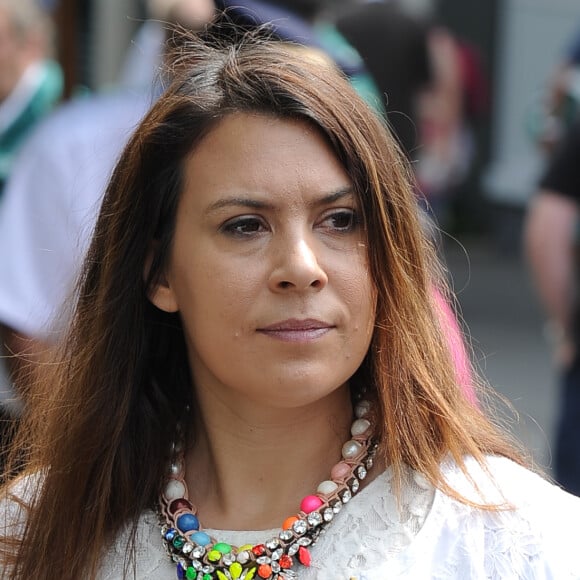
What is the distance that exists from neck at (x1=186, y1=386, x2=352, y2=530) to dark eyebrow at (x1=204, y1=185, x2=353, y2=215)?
0.37 meters

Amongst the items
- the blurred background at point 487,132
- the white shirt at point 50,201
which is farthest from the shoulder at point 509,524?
the blurred background at point 487,132

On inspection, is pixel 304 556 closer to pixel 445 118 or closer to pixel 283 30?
pixel 283 30

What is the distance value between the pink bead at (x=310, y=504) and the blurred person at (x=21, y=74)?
2.95m

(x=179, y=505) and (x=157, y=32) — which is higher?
(x=179, y=505)

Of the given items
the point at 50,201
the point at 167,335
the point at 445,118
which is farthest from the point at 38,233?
the point at 445,118

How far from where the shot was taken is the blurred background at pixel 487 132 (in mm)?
8289

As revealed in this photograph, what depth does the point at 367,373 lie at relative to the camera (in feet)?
8.22

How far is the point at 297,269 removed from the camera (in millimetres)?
2217

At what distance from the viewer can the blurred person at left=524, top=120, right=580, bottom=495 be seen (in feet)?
14.2

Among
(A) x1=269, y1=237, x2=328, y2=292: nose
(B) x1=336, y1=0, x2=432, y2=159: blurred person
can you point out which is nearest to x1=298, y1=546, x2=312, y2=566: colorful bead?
(A) x1=269, y1=237, x2=328, y2=292: nose

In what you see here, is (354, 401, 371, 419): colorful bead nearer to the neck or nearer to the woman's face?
the neck

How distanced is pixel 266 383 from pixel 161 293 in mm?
340

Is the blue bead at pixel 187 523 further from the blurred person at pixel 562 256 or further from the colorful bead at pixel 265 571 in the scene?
the blurred person at pixel 562 256

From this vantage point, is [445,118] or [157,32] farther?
[445,118]
